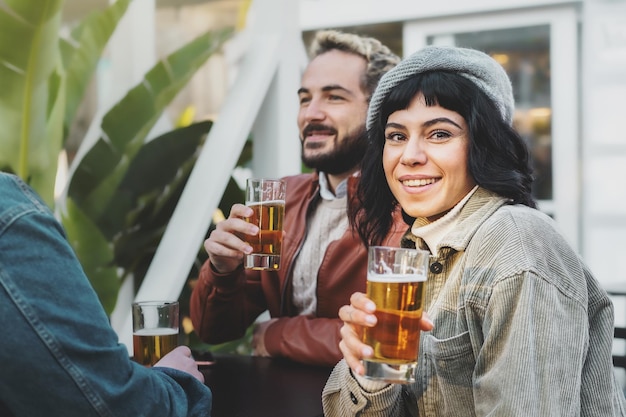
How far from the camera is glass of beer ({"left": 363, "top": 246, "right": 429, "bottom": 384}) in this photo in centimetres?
133

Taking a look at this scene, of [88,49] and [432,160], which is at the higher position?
[88,49]

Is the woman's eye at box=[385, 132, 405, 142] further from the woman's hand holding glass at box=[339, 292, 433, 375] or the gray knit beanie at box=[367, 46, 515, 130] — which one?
the woman's hand holding glass at box=[339, 292, 433, 375]

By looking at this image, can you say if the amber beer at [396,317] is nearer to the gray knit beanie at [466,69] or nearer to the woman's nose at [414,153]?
the woman's nose at [414,153]

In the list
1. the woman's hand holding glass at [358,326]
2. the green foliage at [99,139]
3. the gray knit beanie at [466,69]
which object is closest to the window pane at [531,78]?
the green foliage at [99,139]

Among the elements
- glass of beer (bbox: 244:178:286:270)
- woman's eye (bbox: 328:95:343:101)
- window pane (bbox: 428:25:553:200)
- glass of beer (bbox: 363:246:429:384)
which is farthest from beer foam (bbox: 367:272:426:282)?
window pane (bbox: 428:25:553:200)

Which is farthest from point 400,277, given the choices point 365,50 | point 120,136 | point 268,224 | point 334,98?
point 120,136

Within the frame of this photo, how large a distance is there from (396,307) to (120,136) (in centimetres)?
201

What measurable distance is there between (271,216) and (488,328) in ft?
2.58

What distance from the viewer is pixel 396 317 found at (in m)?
1.33

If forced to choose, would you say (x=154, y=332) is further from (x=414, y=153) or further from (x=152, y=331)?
(x=414, y=153)

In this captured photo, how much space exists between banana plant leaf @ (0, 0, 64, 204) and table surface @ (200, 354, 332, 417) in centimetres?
96

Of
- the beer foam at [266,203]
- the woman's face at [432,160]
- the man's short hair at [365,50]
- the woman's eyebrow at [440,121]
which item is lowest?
the beer foam at [266,203]

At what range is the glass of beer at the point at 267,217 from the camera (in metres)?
2.01

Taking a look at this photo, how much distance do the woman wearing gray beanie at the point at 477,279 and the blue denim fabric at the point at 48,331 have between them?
43cm
